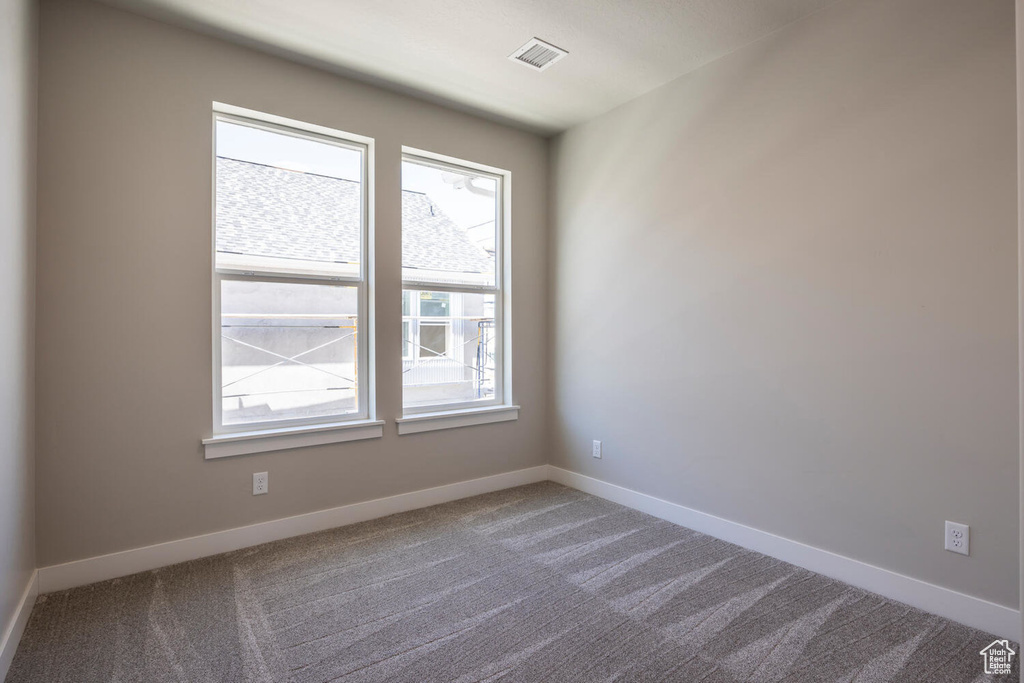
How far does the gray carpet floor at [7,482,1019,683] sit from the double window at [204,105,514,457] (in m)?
0.78

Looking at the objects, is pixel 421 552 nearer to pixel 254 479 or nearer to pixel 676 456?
pixel 254 479

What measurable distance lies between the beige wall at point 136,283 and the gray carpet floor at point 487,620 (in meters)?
0.32

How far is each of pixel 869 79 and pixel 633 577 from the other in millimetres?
2516

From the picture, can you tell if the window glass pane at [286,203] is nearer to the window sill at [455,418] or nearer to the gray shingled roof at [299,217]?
the gray shingled roof at [299,217]

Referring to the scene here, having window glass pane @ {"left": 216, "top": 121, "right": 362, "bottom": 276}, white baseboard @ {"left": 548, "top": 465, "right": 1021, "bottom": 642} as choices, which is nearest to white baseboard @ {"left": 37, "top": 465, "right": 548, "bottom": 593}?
white baseboard @ {"left": 548, "top": 465, "right": 1021, "bottom": 642}

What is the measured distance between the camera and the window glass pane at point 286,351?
2.85 metres

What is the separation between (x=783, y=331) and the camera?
2654 mm

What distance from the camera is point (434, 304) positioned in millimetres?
3627

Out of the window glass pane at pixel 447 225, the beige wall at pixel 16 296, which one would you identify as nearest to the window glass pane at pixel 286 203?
the window glass pane at pixel 447 225

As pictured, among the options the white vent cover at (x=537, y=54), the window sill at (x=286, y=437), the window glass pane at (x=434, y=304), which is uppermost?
the white vent cover at (x=537, y=54)

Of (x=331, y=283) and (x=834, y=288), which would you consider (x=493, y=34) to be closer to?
(x=331, y=283)

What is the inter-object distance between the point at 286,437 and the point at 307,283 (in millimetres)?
897

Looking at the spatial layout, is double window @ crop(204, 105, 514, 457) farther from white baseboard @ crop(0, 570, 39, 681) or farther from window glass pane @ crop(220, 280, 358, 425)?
white baseboard @ crop(0, 570, 39, 681)
